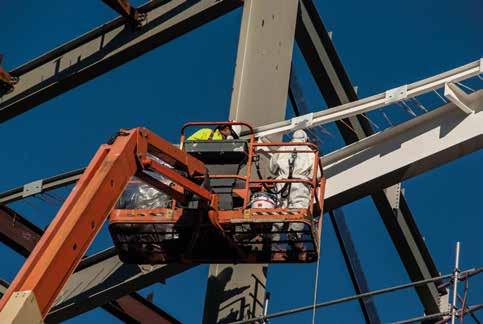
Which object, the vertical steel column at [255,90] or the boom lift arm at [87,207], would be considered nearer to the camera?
the boom lift arm at [87,207]

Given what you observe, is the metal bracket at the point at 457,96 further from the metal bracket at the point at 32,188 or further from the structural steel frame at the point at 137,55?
the metal bracket at the point at 32,188

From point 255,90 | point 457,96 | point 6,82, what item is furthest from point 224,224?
point 6,82

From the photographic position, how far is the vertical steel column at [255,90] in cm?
1514

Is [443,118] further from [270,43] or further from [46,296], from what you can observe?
[46,296]

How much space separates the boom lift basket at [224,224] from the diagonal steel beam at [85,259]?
3.65 metres

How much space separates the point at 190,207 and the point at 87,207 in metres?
2.30

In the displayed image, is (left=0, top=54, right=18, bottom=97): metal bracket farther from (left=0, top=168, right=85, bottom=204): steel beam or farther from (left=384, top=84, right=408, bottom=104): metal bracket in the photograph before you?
(left=384, top=84, right=408, bottom=104): metal bracket

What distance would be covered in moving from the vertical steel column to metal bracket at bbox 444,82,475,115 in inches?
100

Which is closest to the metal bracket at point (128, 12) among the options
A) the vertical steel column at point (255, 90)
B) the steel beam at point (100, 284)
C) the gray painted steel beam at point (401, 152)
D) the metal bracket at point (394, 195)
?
the vertical steel column at point (255, 90)

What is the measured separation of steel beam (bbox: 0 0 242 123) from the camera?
17.5 metres

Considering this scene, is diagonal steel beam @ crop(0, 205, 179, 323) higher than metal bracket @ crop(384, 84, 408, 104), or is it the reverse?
diagonal steel beam @ crop(0, 205, 179, 323)

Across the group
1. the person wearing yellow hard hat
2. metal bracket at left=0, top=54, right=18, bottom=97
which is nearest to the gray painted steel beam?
the person wearing yellow hard hat

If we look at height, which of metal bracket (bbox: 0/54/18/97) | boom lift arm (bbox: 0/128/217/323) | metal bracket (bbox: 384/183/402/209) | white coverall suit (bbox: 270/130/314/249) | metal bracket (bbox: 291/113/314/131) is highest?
metal bracket (bbox: 0/54/18/97)

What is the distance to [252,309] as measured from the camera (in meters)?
15.1
